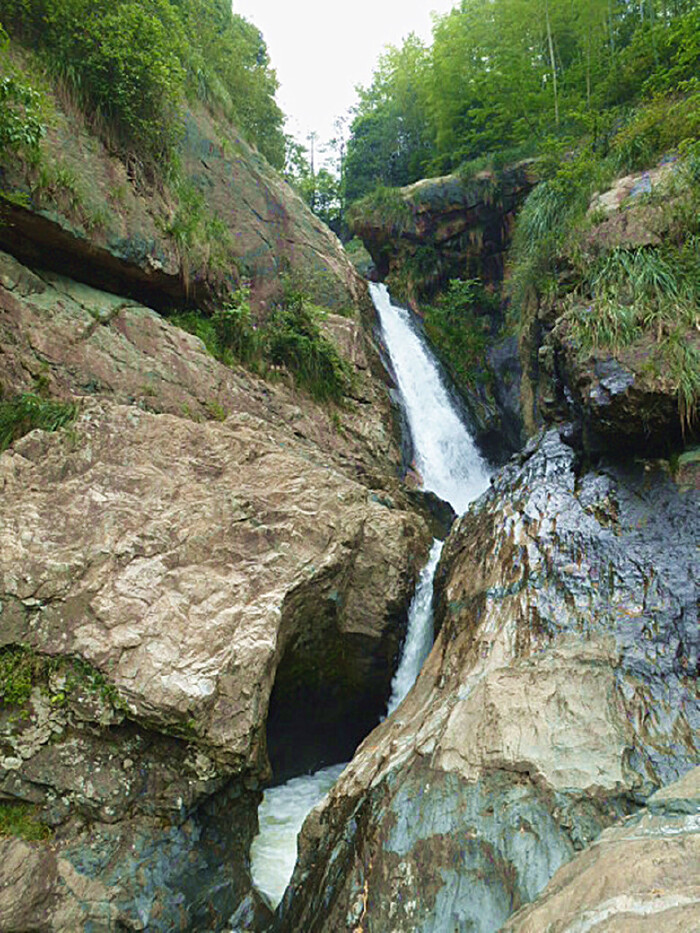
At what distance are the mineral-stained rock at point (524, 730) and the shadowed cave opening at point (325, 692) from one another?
3.03 feet

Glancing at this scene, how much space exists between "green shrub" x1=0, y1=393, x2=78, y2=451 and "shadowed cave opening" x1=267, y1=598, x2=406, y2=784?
113 inches

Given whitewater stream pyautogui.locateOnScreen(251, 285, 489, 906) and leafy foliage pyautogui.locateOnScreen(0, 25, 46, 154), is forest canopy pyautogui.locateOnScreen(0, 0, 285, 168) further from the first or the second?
whitewater stream pyautogui.locateOnScreen(251, 285, 489, 906)

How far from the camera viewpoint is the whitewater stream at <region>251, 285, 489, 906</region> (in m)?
4.52

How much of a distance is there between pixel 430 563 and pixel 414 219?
12.0 metres

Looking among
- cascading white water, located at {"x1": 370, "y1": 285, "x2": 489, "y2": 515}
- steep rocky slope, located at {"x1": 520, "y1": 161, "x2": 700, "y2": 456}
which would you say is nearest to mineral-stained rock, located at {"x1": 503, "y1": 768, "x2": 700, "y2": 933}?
steep rocky slope, located at {"x1": 520, "y1": 161, "x2": 700, "y2": 456}

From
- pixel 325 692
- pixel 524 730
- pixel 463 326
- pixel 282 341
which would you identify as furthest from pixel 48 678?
pixel 463 326

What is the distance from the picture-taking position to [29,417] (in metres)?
5.22

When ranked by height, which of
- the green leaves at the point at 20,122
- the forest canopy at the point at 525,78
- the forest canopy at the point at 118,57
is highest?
the forest canopy at the point at 525,78

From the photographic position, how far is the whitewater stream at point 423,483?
178 inches

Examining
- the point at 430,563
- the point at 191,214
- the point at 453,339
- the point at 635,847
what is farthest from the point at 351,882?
the point at 453,339

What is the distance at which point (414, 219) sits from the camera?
51.3 ft

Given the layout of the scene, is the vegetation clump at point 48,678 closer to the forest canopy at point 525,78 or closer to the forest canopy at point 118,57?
the forest canopy at point 118,57

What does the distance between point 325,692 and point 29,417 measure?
12.6ft

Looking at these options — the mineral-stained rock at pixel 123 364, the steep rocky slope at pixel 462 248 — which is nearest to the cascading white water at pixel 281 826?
the mineral-stained rock at pixel 123 364
